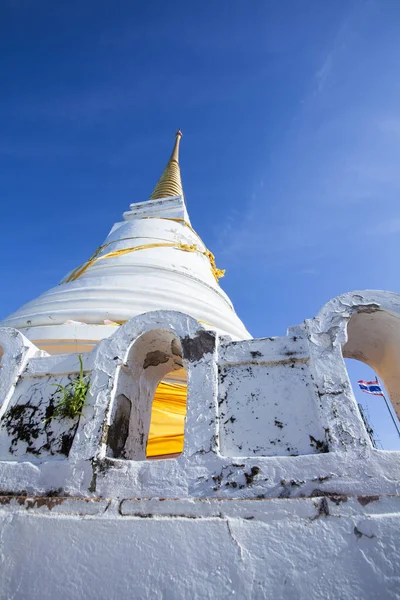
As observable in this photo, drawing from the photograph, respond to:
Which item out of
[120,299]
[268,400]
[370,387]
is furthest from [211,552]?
[370,387]

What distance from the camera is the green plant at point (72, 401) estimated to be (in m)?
3.05

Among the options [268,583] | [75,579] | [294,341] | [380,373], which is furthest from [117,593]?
[380,373]

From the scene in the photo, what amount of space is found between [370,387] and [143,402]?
50.7ft

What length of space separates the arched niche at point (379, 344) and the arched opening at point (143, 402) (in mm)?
1797

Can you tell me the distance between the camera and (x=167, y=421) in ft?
15.1

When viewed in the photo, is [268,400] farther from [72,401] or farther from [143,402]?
[72,401]

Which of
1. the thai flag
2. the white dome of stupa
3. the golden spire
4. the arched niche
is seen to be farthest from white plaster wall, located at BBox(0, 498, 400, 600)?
the thai flag

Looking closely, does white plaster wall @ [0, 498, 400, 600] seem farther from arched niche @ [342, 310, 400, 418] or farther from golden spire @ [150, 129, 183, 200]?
golden spire @ [150, 129, 183, 200]

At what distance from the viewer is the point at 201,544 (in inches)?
83.1

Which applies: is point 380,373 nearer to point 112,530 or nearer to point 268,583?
point 268,583

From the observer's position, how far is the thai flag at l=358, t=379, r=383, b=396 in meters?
15.5

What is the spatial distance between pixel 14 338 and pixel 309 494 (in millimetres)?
3178

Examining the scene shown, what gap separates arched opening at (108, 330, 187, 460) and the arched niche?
5.90 ft

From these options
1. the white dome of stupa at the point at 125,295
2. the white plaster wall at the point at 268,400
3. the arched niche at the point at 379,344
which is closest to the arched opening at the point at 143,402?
the white plaster wall at the point at 268,400
